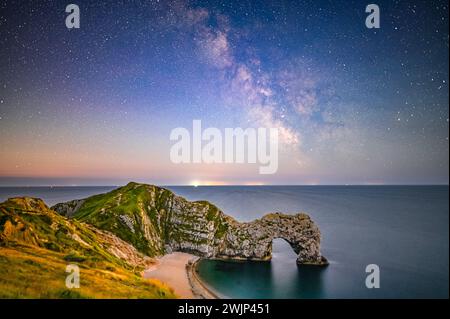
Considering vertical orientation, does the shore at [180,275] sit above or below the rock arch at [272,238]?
below

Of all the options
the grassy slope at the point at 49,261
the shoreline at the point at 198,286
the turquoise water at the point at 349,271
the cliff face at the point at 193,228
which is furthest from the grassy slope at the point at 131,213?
the turquoise water at the point at 349,271

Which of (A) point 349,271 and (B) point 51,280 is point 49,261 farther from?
(A) point 349,271

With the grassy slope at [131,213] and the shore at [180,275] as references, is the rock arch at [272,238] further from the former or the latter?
the grassy slope at [131,213]

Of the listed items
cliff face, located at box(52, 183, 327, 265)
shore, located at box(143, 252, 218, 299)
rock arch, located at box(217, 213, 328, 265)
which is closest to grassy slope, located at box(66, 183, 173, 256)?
cliff face, located at box(52, 183, 327, 265)

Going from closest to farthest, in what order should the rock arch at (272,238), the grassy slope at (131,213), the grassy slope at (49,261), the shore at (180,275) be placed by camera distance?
1. the grassy slope at (49,261)
2. the shore at (180,275)
3. the grassy slope at (131,213)
4. the rock arch at (272,238)

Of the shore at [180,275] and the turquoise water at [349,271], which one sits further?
the turquoise water at [349,271]

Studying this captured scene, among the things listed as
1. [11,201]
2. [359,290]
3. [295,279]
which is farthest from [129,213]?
[359,290]

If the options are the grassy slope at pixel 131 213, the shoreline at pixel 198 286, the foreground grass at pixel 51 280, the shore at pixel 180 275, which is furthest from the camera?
the grassy slope at pixel 131 213

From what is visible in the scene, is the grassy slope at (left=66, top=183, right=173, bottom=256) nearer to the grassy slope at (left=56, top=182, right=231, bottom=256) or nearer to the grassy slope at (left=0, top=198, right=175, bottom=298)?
the grassy slope at (left=56, top=182, right=231, bottom=256)
